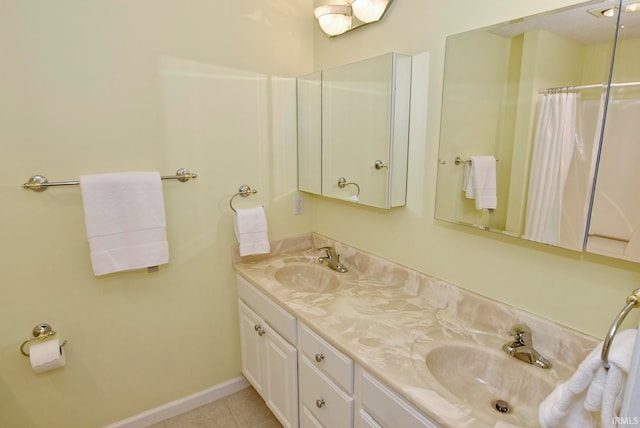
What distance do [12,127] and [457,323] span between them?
192cm

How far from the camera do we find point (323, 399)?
141cm

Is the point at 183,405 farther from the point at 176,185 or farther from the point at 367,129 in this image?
the point at 367,129

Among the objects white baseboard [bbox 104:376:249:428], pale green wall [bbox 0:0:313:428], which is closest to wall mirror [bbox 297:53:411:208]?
pale green wall [bbox 0:0:313:428]

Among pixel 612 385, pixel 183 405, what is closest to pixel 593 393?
pixel 612 385

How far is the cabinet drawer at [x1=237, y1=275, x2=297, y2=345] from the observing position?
1.55 m

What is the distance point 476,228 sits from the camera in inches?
53.9

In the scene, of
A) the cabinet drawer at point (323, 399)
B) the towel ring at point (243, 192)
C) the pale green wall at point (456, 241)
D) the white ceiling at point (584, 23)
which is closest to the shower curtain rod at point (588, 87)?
the white ceiling at point (584, 23)

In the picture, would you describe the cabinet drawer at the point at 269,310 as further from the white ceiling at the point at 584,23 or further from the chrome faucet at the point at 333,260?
the white ceiling at the point at 584,23

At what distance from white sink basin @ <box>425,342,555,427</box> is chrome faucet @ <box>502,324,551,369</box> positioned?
0.02 m

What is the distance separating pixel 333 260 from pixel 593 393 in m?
1.37

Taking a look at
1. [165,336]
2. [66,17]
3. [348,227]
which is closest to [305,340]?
[348,227]

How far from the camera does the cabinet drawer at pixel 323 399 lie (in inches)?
50.8

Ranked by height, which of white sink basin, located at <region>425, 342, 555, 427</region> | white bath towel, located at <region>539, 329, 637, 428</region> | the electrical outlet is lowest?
white sink basin, located at <region>425, 342, 555, 427</region>

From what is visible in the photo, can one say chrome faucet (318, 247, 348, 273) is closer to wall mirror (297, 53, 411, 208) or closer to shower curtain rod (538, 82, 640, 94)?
wall mirror (297, 53, 411, 208)
